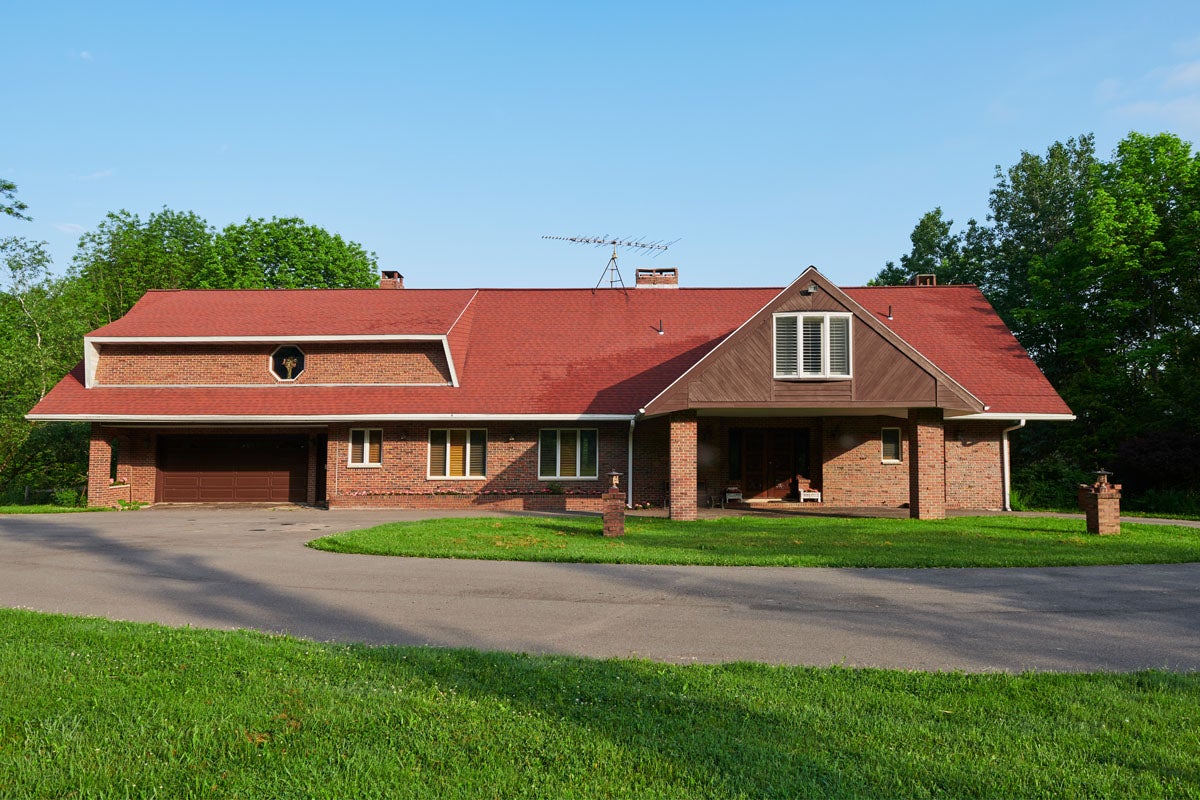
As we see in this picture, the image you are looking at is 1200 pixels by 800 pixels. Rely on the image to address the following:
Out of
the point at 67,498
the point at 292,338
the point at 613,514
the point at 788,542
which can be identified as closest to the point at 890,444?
the point at 788,542

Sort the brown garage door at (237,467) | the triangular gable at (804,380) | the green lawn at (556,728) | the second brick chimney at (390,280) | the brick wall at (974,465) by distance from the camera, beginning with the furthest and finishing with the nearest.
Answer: the second brick chimney at (390,280) → the brown garage door at (237,467) → the brick wall at (974,465) → the triangular gable at (804,380) → the green lawn at (556,728)

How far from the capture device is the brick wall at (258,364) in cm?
2572

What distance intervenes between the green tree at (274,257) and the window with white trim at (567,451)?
2981cm

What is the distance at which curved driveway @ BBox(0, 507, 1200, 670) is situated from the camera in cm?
714

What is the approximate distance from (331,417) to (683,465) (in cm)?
1086

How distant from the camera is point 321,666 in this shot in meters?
6.00

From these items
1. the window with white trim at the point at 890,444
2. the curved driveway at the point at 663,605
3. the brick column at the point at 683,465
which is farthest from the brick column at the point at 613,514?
the window with white trim at the point at 890,444

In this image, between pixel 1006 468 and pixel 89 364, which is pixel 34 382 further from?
pixel 1006 468

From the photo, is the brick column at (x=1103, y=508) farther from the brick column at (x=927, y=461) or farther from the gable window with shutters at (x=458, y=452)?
the gable window with shutters at (x=458, y=452)

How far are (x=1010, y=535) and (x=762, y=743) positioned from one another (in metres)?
13.4

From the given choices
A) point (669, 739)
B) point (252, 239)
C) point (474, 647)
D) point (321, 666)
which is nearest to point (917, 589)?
point (474, 647)

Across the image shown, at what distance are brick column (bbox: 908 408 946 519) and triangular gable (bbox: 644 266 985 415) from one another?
933mm

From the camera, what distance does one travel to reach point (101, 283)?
49.9 metres

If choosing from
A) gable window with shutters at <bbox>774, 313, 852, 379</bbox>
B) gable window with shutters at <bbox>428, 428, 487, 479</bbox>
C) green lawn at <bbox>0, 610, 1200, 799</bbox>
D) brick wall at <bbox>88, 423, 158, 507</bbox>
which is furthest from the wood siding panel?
brick wall at <bbox>88, 423, 158, 507</bbox>
